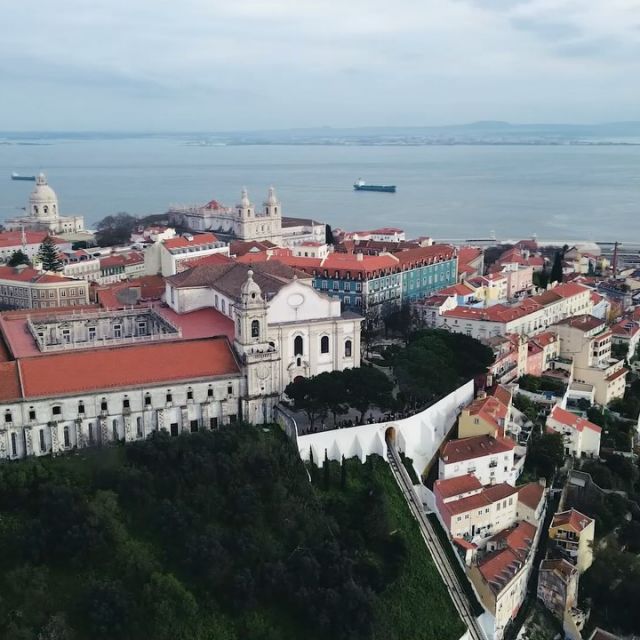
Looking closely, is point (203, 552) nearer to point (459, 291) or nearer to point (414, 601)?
point (414, 601)

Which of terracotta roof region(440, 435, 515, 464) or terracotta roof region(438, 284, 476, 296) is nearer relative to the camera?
terracotta roof region(440, 435, 515, 464)

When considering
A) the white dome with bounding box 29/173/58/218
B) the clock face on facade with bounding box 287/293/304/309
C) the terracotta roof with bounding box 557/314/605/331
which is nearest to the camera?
the clock face on facade with bounding box 287/293/304/309

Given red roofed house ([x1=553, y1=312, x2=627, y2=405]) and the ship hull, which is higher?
red roofed house ([x1=553, y1=312, x2=627, y2=405])

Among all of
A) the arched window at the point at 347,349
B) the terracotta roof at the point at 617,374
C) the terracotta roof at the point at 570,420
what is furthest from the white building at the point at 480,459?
the terracotta roof at the point at 617,374

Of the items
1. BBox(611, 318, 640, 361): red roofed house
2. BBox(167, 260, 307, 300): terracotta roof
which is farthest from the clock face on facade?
BBox(611, 318, 640, 361): red roofed house

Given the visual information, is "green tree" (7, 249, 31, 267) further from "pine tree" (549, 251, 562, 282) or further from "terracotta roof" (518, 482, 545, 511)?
"terracotta roof" (518, 482, 545, 511)

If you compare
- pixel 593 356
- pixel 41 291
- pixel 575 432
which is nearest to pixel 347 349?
pixel 575 432
